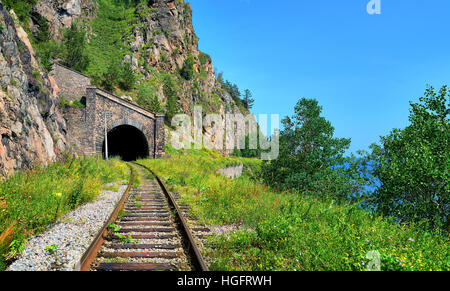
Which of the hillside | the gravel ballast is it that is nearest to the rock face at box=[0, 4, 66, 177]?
the hillside

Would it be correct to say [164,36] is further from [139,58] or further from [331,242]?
[331,242]

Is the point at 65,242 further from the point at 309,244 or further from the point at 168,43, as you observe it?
the point at 168,43

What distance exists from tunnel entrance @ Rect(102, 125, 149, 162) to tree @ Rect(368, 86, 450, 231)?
964 inches

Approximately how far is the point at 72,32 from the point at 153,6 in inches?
957

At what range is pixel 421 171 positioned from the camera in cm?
788

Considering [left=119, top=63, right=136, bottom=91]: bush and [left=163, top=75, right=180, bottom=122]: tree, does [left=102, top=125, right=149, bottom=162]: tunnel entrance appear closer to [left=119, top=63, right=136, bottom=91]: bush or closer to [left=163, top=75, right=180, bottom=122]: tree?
[left=163, top=75, right=180, bottom=122]: tree

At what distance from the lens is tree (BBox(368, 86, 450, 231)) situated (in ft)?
25.9

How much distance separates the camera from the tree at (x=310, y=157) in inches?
451

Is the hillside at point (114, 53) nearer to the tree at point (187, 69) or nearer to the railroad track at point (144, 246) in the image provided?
the tree at point (187, 69)

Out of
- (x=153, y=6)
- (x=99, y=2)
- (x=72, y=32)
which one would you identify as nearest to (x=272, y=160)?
(x=72, y=32)

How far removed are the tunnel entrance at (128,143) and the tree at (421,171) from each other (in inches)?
964

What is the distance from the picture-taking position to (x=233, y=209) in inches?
243

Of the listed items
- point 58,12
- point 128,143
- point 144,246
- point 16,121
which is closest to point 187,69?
point 58,12

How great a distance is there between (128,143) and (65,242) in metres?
30.6
